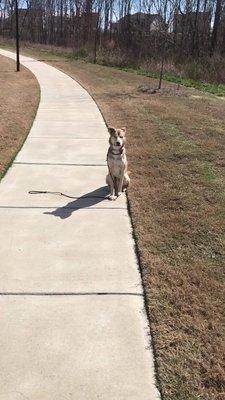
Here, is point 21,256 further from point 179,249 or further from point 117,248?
point 179,249

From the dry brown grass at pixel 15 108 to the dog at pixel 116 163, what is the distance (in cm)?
175

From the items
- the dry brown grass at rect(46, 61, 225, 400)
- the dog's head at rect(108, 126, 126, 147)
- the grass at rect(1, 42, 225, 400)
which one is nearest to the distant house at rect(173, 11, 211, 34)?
the grass at rect(1, 42, 225, 400)

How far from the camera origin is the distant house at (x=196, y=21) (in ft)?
134

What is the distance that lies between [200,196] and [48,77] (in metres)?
15.3

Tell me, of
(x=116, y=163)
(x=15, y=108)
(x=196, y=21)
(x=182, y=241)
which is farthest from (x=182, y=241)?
(x=196, y=21)

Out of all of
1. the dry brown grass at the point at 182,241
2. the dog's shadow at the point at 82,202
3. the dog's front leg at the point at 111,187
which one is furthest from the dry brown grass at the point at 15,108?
the dry brown grass at the point at 182,241

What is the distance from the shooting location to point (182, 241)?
485 cm

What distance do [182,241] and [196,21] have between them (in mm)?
40806

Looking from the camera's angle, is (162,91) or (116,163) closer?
(116,163)

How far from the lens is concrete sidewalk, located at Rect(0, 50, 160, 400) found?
2928mm

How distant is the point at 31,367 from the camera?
3.00 metres

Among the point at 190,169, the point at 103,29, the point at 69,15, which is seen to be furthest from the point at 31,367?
the point at 69,15

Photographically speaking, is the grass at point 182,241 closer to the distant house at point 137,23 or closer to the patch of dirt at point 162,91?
the patch of dirt at point 162,91

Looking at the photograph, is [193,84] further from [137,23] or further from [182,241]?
[137,23]
